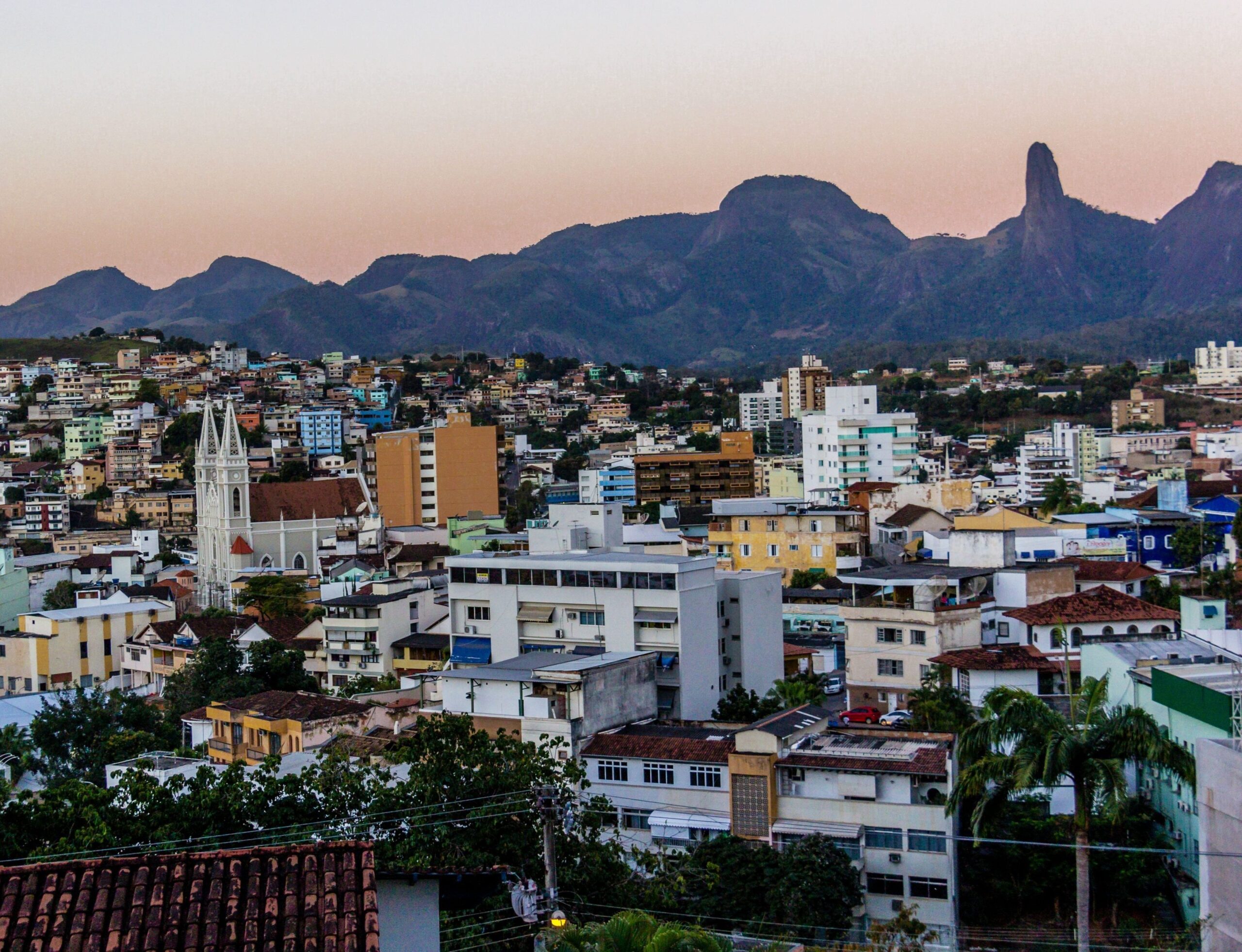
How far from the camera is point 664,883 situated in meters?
15.9

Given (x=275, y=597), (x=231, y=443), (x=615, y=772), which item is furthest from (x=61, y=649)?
(x=615, y=772)

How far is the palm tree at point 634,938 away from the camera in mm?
9297

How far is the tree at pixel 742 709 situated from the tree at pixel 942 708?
7.30 ft

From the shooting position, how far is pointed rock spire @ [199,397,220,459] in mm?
61406

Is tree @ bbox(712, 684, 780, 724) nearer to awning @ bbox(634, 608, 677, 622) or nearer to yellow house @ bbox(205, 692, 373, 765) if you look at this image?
awning @ bbox(634, 608, 677, 622)

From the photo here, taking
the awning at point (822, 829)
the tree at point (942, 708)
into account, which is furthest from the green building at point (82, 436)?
→ the awning at point (822, 829)

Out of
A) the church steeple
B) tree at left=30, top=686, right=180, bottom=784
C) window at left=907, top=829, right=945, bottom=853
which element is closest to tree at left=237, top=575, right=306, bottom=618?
the church steeple

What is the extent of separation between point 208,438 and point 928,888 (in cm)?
4998

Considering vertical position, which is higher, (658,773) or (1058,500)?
(1058,500)

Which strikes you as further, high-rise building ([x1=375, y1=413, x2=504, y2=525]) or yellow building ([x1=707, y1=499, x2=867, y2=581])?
high-rise building ([x1=375, y1=413, x2=504, y2=525])

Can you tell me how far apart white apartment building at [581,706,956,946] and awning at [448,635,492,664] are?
288 inches

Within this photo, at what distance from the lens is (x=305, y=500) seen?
6219 cm

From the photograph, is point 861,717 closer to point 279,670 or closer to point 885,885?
point 885,885

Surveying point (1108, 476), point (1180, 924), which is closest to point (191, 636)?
point (1180, 924)
